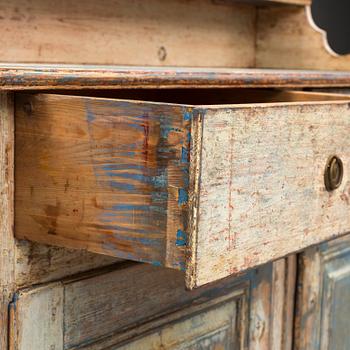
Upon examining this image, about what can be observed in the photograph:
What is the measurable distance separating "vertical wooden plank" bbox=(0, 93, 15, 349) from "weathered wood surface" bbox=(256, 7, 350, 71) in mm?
981

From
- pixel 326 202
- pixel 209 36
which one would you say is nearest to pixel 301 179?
pixel 326 202

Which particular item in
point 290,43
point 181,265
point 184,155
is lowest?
point 181,265

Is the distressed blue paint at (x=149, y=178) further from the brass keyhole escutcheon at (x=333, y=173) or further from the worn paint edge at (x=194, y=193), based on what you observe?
the brass keyhole escutcheon at (x=333, y=173)

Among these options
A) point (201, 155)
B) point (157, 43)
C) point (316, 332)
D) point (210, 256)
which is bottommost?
point (316, 332)

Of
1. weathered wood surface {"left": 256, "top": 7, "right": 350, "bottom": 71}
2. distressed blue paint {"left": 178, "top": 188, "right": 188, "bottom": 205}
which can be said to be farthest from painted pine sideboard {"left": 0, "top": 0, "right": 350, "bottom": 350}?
weathered wood surface {"left": 256, "top": 7, "right": 350, "bottom": 71}

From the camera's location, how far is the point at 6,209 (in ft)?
2.87

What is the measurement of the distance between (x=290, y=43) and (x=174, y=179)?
42.4 inches

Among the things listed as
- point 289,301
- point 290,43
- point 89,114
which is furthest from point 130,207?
point 290,43

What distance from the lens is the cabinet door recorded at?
4.54ft

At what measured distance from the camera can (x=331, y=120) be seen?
94 cm

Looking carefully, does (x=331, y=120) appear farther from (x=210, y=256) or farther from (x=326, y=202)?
(x=210, y=256)

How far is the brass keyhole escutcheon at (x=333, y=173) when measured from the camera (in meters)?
0.94

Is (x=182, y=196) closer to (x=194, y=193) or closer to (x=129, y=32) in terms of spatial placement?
(x=194, y=193)

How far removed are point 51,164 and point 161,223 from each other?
6.3 inches
